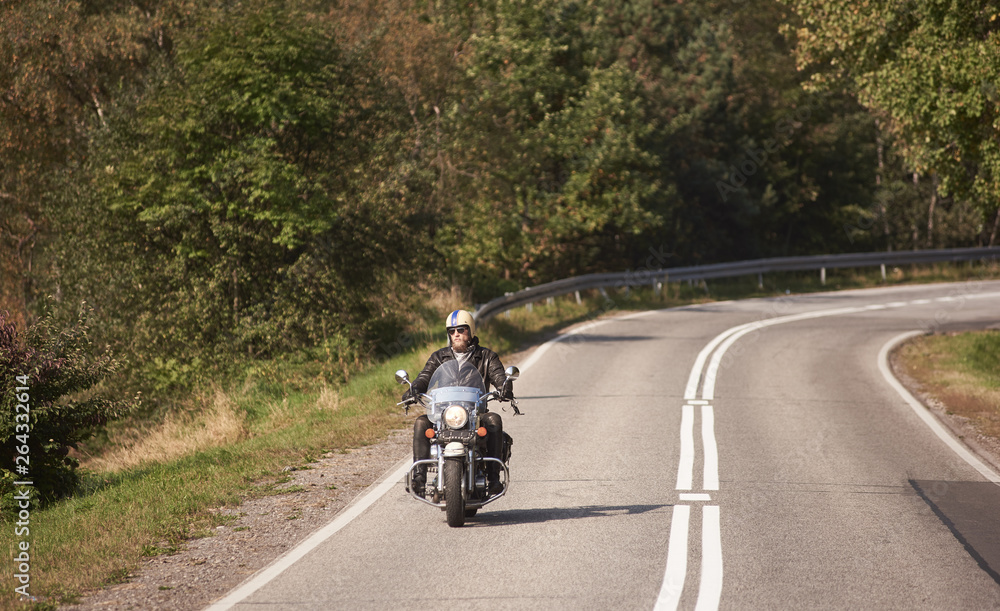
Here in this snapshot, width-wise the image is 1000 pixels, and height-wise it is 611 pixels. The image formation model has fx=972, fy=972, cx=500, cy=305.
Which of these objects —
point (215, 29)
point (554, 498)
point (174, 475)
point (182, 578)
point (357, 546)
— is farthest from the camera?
point (215, 29)

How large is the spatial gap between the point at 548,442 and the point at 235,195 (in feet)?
32.6

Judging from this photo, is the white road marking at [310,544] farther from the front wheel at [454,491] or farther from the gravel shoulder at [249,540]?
the front wheel at [454,491]

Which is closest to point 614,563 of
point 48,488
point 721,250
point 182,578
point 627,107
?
point 182,578

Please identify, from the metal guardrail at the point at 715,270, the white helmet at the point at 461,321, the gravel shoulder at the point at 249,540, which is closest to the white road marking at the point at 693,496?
the white helmet at the point at 461,321

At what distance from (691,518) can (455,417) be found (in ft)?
6.97

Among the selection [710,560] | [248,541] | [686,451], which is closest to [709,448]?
[686,451]

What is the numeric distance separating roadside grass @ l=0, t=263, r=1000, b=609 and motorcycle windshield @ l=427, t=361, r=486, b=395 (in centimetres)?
218

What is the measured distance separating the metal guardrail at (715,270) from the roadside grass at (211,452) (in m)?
0.48

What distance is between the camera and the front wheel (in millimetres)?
7582

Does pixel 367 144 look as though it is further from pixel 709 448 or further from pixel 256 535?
pixel 256 535

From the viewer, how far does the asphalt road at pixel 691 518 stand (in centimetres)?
618

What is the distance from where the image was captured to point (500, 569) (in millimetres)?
6625

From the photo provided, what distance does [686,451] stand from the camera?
421 inches

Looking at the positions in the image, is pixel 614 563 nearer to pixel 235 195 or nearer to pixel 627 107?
pixel 235 195
